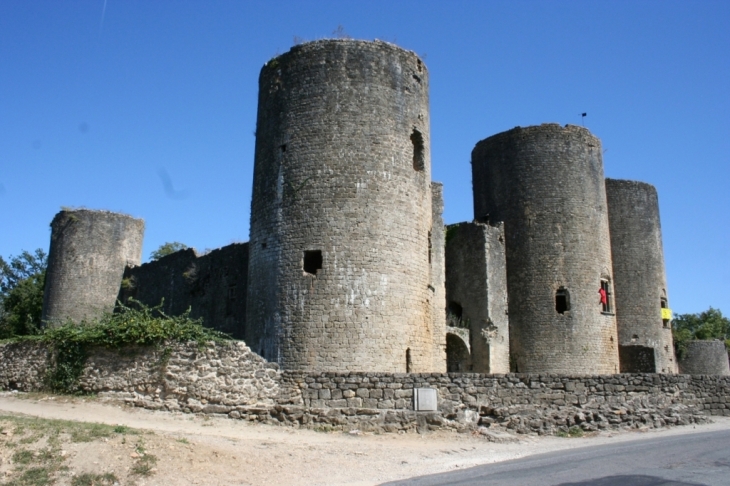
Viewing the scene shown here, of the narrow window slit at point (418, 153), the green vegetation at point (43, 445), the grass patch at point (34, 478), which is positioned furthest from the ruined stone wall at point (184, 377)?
the narrow window slit at point (418, 153)

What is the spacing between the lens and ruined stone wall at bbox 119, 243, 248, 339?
23094 millimetres

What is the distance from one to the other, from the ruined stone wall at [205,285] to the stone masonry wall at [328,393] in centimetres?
718

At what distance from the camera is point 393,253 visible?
17.2 meters

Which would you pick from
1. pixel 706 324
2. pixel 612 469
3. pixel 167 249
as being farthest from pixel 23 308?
pixel 706 324

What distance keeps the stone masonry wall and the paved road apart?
86.9 inches

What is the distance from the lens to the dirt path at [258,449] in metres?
9.73

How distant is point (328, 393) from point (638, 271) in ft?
67.2

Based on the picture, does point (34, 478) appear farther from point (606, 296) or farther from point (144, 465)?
point (606, 296)

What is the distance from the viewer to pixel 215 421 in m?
13.4

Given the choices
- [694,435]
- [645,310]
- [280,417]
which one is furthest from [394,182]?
[645,310]

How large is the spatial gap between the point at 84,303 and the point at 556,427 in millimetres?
21551

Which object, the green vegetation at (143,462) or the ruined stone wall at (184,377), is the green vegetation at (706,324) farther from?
the green vegetation at (143,462)

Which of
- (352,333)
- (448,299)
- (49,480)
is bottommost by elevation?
(49,480)

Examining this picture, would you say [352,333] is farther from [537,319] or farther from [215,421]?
[537,319]
